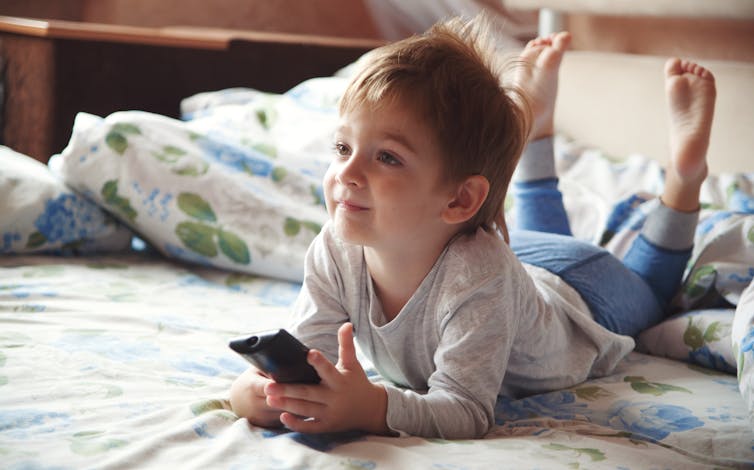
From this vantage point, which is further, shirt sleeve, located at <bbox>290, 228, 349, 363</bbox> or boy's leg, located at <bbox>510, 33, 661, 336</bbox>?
boy's leg, located at <bbox>510, 33, 661, 336</bbox>

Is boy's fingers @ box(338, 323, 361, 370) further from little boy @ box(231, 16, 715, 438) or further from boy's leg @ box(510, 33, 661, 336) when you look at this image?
boy's leg @ box(510, 33, 661, 336)

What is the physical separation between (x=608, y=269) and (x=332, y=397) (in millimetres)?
568

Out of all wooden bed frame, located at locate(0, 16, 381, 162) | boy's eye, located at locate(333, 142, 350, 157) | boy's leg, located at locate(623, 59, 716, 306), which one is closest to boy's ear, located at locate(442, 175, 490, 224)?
boy's eye, located at locate(333, 142, 350, 157)

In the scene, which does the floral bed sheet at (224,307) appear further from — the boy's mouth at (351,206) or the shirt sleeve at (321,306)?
the boy's mouth at (351,206)

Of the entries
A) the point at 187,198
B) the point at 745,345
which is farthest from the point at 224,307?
the point at 745,345

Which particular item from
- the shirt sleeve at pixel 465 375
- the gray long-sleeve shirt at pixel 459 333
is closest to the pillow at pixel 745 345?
the gray long-sleeve shirt at pixel 459 333

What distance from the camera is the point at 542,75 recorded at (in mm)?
1382

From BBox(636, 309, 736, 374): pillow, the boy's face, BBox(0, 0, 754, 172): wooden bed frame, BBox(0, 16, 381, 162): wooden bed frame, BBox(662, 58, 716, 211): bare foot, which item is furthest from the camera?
BBox(0, 16, 381, 162): wooden bed frame

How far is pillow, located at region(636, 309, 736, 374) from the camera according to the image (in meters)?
1.14

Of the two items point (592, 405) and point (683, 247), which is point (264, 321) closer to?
point (592, 405)

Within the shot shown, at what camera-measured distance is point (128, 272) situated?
1.45 metres

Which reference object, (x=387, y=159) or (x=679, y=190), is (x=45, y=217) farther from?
(x=679, y=190)

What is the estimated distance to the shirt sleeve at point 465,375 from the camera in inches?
34.5

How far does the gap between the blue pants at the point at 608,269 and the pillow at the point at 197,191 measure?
0.39 m
